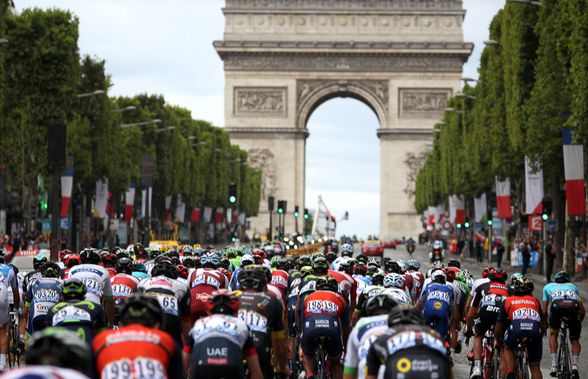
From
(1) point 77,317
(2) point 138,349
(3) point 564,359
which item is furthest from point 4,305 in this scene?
(2) point 138,349

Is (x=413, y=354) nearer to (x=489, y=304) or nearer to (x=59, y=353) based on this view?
(x=59, y=353)

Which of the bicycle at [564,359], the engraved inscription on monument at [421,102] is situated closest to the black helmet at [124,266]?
the bicycle at [564,359]

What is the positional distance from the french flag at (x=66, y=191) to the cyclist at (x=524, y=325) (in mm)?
39047

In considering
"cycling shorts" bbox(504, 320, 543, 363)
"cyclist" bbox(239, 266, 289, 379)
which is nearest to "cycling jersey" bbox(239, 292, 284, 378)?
"cyclist" bbox(239, 266, 289, 379)

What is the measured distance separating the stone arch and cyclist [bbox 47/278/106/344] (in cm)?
13614

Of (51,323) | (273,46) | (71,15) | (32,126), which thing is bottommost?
(51,323)

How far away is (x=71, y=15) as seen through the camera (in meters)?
67.0

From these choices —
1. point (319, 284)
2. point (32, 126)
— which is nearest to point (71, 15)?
point (32, 126)

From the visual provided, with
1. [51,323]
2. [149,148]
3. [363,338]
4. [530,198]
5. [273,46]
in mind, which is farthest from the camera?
[273,46]

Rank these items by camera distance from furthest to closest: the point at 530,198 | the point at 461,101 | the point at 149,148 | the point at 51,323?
the point at 461,101, the point at 149,148, the point at 530,198, the point at 51,323

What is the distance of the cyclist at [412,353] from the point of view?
10945 mm

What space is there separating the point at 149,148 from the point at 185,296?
80.3m

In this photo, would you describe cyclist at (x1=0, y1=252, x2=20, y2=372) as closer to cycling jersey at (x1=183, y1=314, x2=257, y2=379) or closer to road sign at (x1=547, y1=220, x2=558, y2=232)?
cycling jersey at (x1=183, y1=314, x2=257, y2=379)

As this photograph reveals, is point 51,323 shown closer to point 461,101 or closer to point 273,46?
point 461,101
